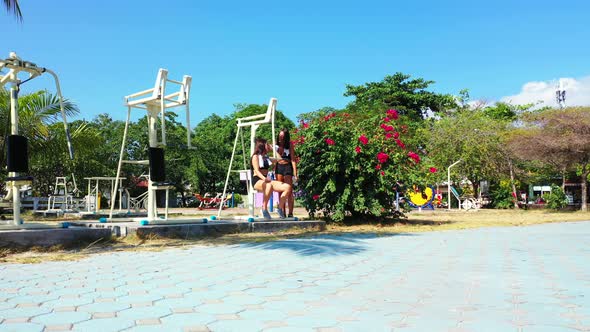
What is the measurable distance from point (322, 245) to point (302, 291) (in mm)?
3124

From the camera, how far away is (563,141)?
19031mm

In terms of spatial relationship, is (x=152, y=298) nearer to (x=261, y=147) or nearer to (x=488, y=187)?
(x=261, y=147)

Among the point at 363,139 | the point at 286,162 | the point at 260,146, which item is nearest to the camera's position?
the point at 260,146

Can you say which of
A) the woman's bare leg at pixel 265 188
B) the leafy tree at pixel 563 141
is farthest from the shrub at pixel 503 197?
the woman's bare leg at pixel 265 188

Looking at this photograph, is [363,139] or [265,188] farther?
[363,139]

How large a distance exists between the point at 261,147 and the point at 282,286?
606 centimetres

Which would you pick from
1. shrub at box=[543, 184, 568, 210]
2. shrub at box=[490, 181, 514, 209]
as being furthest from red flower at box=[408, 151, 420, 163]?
shrub at box=[490, 181, 514, 209]

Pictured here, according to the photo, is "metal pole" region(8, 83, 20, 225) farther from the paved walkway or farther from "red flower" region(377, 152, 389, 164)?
"red flower" region(377, 152, 389, 164)

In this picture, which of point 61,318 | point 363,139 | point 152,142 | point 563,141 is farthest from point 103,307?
point 563,141

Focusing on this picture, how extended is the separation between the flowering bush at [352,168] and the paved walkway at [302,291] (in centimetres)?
419

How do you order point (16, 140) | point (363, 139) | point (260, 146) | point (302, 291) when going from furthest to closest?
point (363, 139), point (260, 146), point (16, 140), point (302, 291)

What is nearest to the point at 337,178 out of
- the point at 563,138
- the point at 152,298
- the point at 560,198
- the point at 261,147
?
the point at 261,147

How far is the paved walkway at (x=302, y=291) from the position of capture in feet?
10.5

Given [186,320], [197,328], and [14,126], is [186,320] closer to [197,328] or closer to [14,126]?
[197,328]
